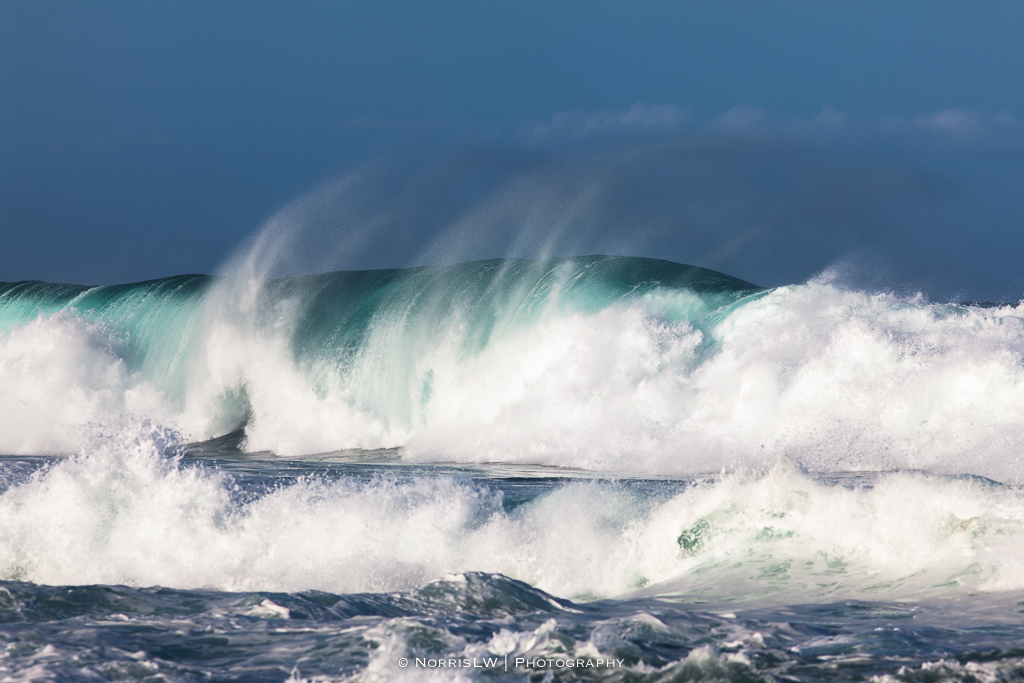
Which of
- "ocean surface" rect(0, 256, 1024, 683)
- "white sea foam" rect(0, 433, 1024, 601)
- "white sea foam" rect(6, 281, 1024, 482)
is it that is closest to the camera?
"ocean surface" rect(0, 256, 1024, 683)

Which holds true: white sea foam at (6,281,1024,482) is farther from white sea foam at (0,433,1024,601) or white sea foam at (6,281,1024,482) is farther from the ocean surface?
white sea foam at (0,433,1024,601)

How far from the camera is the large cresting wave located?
13641mm

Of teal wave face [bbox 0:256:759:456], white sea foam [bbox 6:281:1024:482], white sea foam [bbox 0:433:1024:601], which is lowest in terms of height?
white sea foam [bbox 0:433:1024:601]

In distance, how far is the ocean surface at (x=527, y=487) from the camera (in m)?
4.78

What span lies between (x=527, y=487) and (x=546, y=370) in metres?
4.84

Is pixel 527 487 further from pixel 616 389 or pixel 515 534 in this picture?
pixel 616 389

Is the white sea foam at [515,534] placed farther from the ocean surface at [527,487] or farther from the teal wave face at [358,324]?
the teal wave face at [358,324]

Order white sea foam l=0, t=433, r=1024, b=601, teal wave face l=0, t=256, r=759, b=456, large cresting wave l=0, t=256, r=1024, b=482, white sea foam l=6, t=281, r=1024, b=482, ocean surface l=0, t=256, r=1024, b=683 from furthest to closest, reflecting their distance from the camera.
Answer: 1. teal wave face l=0, t=256, r=759, b=456
2. large cresting wave l=0, t=256, r=1024, b=482
3. white sea foam l=6, t=281, r=1024, b=482
4. white sea foam l=0, t=433, r=1024, b=601
5. ocean surface l=0, t=256, r=1024, b=683

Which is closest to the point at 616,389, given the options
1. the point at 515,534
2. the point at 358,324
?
the point at 358,324

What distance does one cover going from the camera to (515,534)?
7797mm

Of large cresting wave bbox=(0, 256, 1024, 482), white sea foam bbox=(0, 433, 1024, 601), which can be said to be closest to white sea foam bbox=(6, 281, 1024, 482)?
large cresting wave bbox=(0, 256, 1024, 482)

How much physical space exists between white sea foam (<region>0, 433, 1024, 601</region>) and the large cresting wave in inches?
62.7

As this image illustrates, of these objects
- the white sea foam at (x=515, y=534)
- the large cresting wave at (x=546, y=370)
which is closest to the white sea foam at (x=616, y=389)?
the large cresting wave at (x=546, y=370)

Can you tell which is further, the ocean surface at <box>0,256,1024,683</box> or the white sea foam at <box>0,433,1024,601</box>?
the white sea foam at <box>0,433,1024,601</box>
